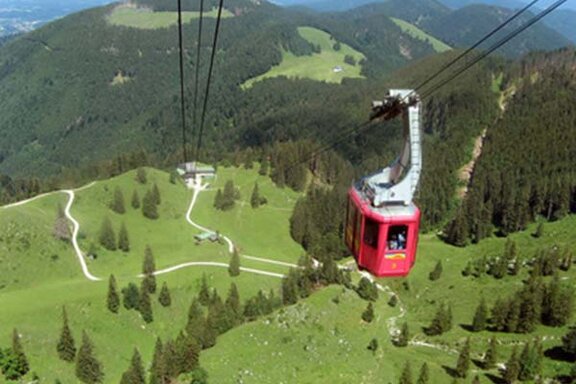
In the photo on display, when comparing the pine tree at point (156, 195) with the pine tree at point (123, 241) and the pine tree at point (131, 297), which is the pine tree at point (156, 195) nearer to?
the pine tree at point (123, 241)

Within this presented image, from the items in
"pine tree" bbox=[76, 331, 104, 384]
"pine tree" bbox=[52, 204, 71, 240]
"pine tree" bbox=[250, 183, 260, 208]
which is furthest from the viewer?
"pine tree" bbox=[250, 183, 260, 208]

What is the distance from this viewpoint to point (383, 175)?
27.5 metres

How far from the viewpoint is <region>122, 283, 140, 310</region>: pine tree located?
8869 centimetres

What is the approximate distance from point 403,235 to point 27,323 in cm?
7041

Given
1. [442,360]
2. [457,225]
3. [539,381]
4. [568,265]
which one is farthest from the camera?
[457,225]

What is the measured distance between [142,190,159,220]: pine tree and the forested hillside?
A: 256 feet

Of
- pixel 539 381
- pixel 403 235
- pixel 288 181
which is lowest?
pixel 288 181

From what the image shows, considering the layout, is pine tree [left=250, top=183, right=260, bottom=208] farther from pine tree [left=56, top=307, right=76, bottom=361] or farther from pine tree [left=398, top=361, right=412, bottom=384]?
pine tree [left=398, top=361, right=412, bottom=384]

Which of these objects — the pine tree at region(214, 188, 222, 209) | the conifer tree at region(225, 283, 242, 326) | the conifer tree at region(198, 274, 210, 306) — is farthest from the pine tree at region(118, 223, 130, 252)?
the conifer tree at region(225, 283, 242, 326)

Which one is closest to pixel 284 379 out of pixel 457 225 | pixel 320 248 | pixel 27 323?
pixel 27 323

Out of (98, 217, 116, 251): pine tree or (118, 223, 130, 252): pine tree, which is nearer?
(98, 217, 116, 251): pine tree

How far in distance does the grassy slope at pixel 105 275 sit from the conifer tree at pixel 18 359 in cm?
168

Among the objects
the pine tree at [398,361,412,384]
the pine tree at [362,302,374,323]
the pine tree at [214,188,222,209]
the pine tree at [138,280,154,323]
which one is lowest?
the pine tree at [214,188,222,209]

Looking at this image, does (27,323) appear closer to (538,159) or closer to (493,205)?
(493,205)
